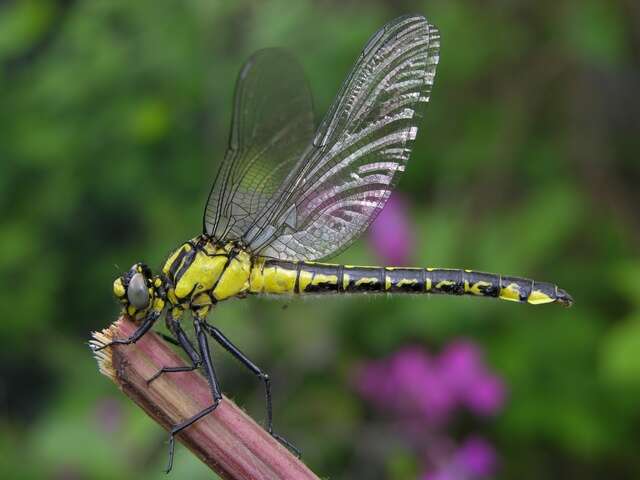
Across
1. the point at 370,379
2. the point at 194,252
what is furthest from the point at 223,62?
the point at 194,252

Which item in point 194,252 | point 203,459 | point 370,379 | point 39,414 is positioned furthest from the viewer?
point 39,414

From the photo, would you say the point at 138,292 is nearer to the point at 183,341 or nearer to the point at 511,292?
the point at 183,341

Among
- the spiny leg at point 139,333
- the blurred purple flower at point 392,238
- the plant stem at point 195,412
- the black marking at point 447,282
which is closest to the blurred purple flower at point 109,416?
the blurred purple flower at point 392,238

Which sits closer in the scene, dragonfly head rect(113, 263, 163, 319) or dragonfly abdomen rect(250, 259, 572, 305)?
dragonfly head rect(113, 263, 163, 319)

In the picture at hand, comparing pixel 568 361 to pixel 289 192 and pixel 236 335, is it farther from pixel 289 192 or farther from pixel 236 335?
pixel 289 192

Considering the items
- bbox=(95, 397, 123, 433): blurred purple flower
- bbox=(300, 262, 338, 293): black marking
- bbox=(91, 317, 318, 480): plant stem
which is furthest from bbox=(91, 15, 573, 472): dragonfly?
bbox=(95, 397, 123, 433): blurred purple flower

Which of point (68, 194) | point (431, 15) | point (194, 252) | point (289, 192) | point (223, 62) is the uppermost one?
point (431, 15)

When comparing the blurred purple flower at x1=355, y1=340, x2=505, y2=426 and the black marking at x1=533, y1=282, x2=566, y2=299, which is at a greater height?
the blurred purple flower at x1=355, y1=340, x2=505, y2=426

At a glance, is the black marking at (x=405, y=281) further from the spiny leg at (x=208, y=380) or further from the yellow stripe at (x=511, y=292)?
the spiny leg at (x=208, y=380)

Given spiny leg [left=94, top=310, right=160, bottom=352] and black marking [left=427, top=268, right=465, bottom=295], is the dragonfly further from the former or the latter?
spiny leg [left=94, top=310, right=160, bottom=352]
